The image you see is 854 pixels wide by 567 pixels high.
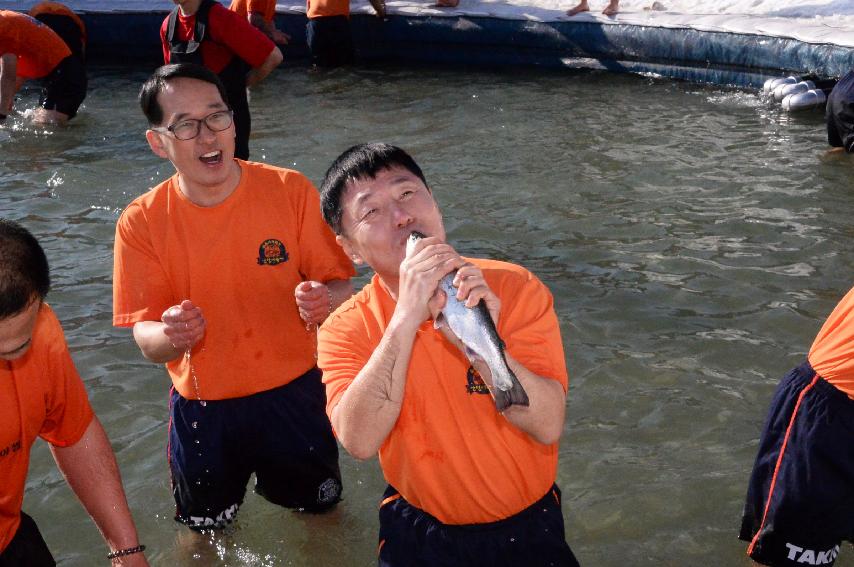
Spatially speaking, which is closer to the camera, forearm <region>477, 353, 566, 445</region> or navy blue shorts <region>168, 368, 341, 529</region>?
forearm <region>477, 353, 566, 445</region>

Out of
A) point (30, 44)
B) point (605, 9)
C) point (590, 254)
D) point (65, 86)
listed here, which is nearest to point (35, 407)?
point (590, 254)

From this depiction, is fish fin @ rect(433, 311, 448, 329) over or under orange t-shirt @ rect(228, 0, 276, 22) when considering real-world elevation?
over

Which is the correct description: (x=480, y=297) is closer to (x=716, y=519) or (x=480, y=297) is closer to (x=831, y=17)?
(x=716, y=519)

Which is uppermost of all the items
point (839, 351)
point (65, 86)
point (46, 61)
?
point (839, 351)

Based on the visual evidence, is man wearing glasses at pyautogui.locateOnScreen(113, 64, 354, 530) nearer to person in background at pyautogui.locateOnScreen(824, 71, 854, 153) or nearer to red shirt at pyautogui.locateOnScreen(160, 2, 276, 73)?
red shirt at pyautogui.locateOnScreen(160, 2, 276, 73)

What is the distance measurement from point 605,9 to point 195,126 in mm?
10905

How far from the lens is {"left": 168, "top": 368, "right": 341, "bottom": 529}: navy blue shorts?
390 cm

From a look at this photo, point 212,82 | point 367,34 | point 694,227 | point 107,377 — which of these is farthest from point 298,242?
point 367,34

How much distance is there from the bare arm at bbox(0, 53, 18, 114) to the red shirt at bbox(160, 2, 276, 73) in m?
4.76

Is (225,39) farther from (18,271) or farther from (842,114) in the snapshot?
(842,114)

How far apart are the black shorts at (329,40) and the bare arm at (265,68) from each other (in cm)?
735

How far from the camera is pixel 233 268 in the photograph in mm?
3795

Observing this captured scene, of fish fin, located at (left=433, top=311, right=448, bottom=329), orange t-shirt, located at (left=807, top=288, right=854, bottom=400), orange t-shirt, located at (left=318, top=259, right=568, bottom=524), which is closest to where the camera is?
fish fin, located at (left=433, top=311, right=448, bottom=329)

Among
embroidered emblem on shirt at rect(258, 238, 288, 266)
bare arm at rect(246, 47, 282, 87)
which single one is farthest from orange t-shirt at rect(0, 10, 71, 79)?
embroidered emblem on shirt at rect(258, 238, 288, 266)
